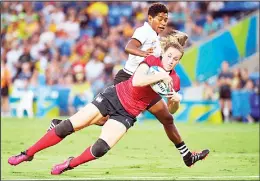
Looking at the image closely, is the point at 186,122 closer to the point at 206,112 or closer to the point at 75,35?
the point at 206,112

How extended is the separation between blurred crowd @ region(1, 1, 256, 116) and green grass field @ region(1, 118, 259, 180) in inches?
163

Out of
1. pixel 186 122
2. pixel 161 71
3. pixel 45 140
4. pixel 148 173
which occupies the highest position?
pixel 161 71

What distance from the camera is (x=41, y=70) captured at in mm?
26281

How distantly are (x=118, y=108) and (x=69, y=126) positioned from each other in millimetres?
645

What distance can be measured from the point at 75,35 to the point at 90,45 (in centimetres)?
146

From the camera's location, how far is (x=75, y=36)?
1125 inches

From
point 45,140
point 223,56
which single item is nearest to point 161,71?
point 45,140

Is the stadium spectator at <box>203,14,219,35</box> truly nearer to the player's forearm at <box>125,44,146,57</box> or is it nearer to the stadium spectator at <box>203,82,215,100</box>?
the stadium spectator at <box>203,82,215,100</box>

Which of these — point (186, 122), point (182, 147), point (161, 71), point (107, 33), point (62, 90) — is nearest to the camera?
point (161, 71)

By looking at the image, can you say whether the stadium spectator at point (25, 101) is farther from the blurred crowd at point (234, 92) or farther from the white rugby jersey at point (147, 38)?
the white rugby jersey at point (147, 38)

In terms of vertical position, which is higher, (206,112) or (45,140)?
(45,140)

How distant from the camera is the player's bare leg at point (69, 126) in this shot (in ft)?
32.2

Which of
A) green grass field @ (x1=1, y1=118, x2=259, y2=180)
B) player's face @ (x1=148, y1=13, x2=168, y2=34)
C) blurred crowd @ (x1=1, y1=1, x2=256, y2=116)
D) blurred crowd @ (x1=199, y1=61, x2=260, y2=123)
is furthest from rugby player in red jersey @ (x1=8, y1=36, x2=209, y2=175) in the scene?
blurred crowd @ (x1=1, y1=1, x2=256, y2=116)

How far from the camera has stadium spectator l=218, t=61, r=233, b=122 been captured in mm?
23173
